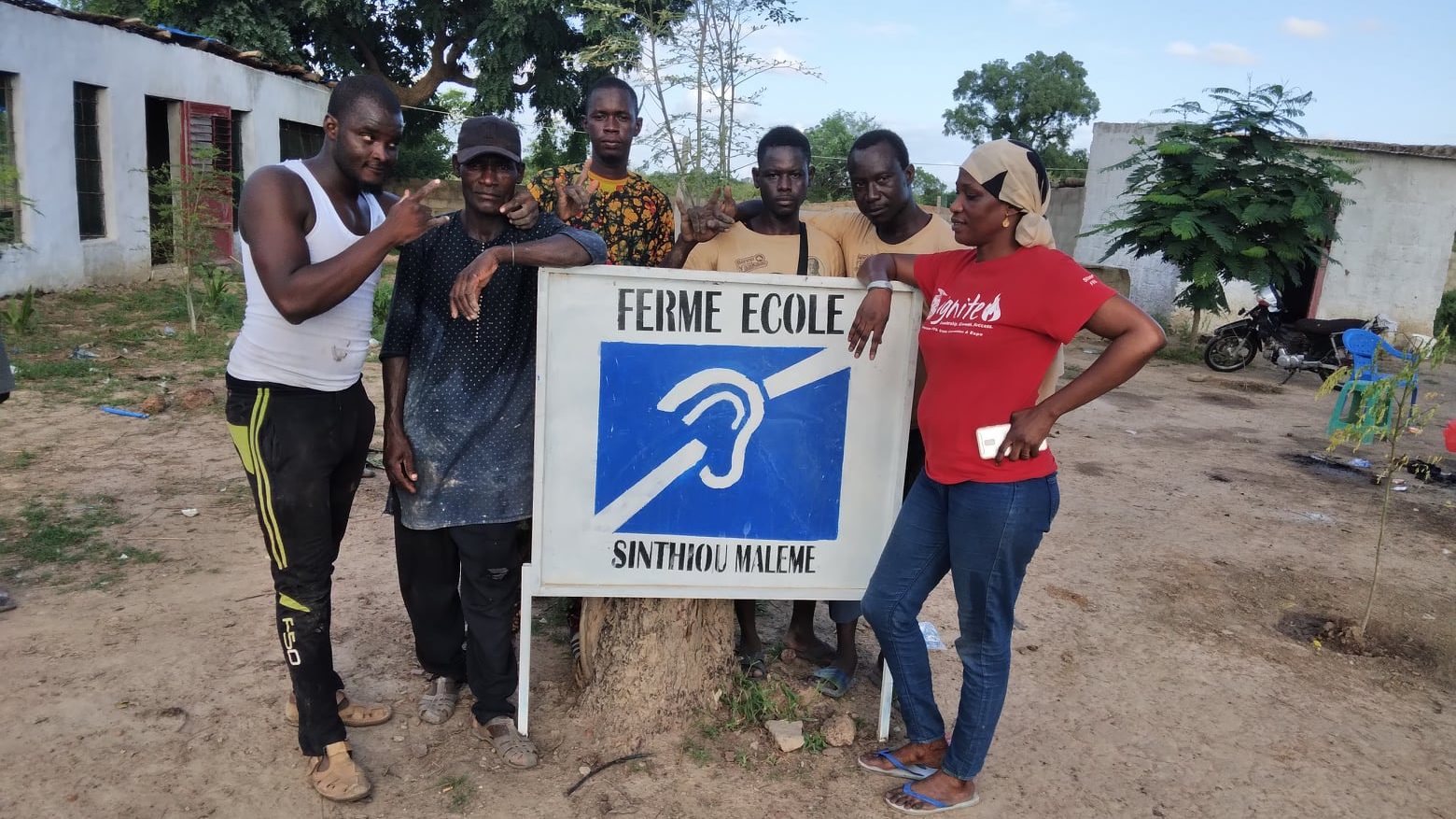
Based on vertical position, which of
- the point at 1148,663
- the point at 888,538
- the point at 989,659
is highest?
the point at 888,538

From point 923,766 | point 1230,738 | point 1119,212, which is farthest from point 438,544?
point 1119,212

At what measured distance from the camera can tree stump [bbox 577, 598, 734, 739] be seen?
300 centimetres

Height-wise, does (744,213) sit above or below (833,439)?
above

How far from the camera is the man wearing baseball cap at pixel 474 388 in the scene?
260cm

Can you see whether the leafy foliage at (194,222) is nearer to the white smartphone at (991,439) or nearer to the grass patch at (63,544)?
the grass patch at (63,544)

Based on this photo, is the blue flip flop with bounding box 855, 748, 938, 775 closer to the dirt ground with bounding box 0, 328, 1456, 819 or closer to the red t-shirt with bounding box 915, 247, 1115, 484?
the dirt ground with bounding box 0, 328, 1456, 819

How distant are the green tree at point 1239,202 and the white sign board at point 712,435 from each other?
32.2 feet

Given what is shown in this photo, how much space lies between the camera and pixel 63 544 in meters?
4.22

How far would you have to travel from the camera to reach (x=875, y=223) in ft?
10.3

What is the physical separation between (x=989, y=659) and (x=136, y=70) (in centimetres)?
1249

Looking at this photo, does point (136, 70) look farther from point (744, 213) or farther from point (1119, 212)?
point (1119, 212)

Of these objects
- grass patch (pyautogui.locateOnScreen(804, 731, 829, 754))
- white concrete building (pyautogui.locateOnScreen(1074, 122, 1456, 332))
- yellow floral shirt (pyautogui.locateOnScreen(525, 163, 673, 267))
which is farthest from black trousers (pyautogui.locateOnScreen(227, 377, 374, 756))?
white concrete building (pyautogui.locateOnScreen(1074, 122, 1456, 332))

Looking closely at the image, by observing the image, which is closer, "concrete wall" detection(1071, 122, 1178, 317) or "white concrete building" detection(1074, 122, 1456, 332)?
"white concrete building" detection(1074, 122, 1456, 332)

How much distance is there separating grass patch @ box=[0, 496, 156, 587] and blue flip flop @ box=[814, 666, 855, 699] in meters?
2.86
